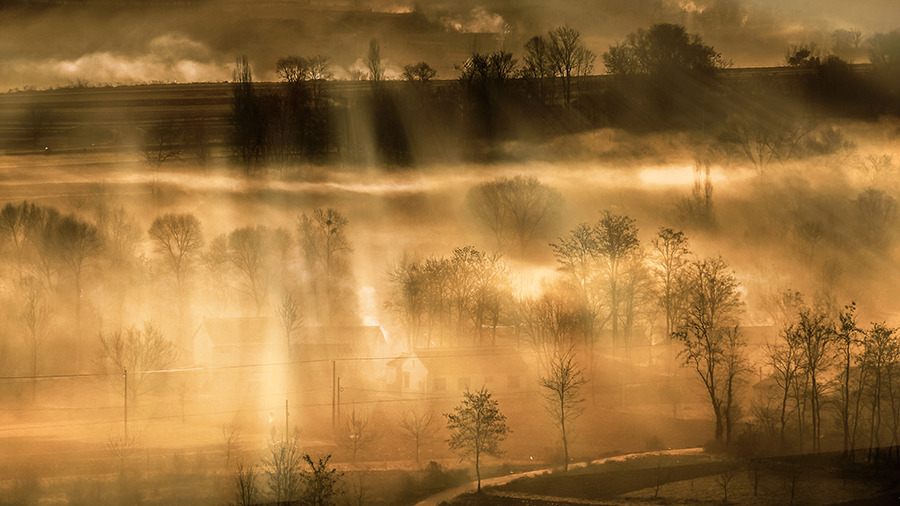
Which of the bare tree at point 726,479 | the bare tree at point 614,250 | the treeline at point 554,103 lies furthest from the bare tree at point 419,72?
the bare tree at point 726,479

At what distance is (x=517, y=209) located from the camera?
137 ft

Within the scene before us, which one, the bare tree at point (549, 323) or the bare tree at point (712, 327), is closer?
the bare tree at point (712, 327)

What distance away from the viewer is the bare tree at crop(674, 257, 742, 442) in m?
28.4

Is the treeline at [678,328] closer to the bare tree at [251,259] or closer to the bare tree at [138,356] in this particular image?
the bare tree at [251,259]

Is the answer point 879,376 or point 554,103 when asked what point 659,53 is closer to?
point 554,103

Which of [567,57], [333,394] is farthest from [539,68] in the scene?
[333,394]

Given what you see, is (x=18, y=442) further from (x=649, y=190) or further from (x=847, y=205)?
(x=847, y=205)

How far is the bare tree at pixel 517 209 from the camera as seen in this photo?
134 ft

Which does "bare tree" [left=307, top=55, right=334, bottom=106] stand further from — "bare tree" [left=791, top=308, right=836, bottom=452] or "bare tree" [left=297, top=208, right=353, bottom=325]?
"bare tree" [left=791, top=308, right=836, bottom=452]

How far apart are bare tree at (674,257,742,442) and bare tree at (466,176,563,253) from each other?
8885mm

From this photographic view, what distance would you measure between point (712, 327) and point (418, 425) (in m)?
13.6

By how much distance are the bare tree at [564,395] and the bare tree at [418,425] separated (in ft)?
15.2

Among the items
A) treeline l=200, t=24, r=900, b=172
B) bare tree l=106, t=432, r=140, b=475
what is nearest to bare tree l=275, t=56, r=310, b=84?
treeline l=200, t=24, r=900, b=172

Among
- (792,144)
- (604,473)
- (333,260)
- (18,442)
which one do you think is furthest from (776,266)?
(18,442)
